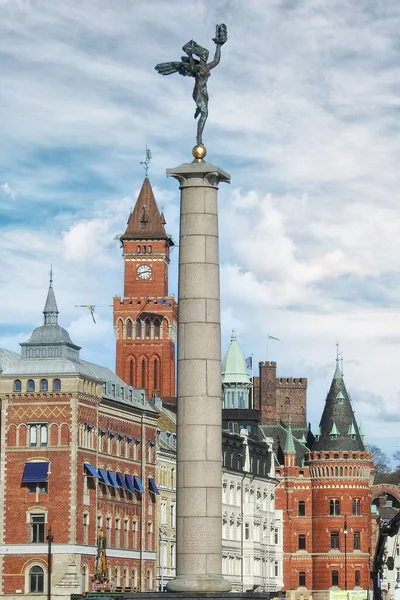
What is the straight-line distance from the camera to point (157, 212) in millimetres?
195000

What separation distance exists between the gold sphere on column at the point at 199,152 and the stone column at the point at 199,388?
0.74 feet

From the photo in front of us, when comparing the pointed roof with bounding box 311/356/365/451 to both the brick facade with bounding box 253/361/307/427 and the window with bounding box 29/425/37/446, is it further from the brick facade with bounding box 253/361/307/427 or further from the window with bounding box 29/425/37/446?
the window with bounding box 29/425/37/446

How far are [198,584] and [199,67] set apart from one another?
1761 cm

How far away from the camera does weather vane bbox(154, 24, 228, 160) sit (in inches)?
2076

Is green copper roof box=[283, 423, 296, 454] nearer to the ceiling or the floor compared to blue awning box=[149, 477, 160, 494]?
nearer to the ceiling

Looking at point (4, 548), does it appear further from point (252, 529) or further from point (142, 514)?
point (252, 529)

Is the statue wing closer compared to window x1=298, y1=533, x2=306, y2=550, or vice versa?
the statue wing

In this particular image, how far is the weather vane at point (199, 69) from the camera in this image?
52719 millimetres

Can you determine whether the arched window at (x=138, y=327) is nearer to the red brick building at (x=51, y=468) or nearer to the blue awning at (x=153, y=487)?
the blue awning at (x=153, y=487)

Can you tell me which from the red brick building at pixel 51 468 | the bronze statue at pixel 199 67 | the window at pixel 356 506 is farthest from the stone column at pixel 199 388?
the window at pixel 356 506

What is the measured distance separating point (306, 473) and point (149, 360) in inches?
1178

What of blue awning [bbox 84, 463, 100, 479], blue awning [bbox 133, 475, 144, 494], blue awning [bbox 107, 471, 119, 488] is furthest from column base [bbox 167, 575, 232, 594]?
blue awning [bbox 133, 475, 144, 494]

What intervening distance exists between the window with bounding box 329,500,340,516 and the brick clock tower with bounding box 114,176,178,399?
1083 inches

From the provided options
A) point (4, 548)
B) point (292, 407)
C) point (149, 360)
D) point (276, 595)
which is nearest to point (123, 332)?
point (149, 360)
